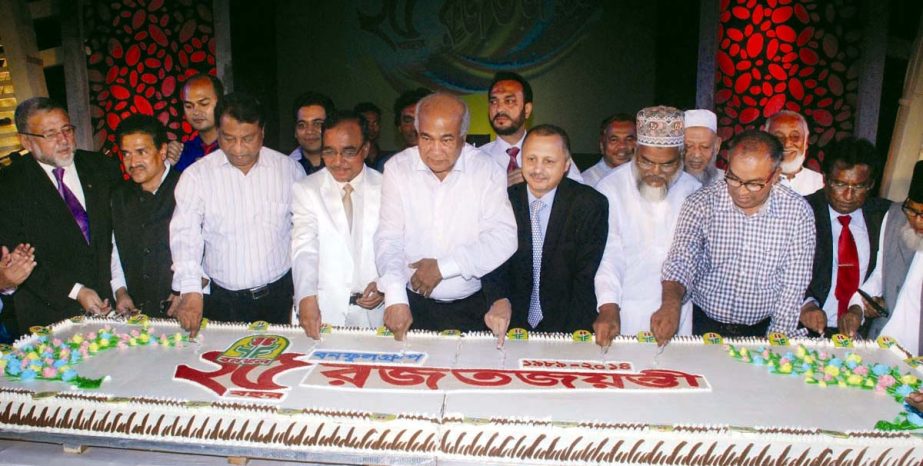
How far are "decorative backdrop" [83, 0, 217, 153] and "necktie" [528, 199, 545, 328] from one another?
5179 millimetres

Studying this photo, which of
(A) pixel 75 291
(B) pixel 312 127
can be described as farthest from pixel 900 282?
(A) pixel 75 291

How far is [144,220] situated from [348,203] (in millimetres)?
1010

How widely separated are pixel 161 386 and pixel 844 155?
3047 mm

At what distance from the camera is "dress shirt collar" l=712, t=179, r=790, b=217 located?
261cm

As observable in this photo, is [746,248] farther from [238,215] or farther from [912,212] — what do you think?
[238,215]

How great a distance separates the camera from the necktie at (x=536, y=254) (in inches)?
116

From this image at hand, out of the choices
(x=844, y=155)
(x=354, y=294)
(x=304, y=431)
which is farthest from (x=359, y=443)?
(x=844, y=155)

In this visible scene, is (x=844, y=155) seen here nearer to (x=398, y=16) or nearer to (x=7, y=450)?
(x=7, y=450)

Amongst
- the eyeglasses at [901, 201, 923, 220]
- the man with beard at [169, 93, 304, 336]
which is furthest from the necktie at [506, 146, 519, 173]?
the eyeglasses at [901, 201, 923, 220]

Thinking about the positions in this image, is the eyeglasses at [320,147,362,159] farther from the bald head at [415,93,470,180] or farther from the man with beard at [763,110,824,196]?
the man with beard at [763,110,824,196]

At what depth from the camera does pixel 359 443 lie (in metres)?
1.83

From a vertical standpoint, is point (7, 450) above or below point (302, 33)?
Answer: below

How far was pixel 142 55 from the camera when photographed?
265 inches

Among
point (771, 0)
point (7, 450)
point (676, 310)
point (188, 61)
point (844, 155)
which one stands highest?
point (771, 0)
